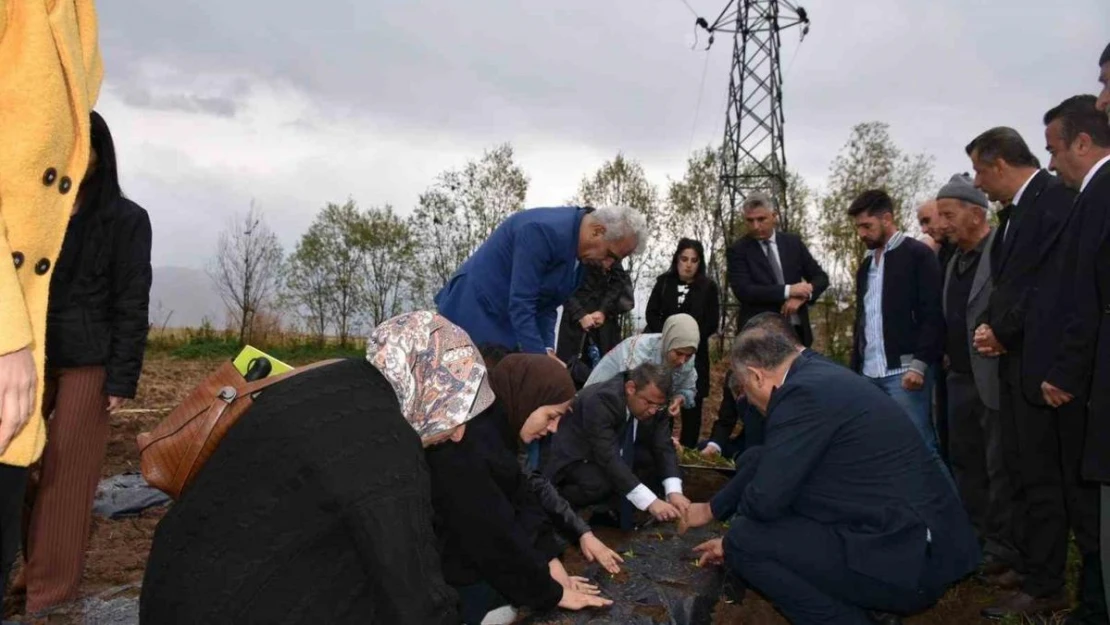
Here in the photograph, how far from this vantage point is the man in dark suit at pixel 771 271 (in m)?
5.70

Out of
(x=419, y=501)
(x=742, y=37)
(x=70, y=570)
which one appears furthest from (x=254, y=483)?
(x=742, y=37)

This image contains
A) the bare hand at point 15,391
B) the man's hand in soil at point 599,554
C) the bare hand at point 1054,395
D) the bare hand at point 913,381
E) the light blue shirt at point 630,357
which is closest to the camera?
the bare hand at point 15,391

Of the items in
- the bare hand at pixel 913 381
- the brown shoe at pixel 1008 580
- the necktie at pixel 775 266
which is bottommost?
the brown shoe at pixel 1008 580

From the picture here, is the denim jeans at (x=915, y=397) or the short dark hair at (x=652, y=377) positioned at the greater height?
the short dark hair at (x=652, y=377)

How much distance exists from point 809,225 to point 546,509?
40.4 ft

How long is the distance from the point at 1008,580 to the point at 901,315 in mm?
1692

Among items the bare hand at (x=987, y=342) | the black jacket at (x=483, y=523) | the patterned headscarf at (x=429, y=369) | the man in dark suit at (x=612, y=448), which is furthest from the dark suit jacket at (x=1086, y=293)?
the patterned headscarf at (x=429, y=369)

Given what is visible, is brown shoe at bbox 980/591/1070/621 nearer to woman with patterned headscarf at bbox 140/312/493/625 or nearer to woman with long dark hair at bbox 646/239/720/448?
woman with patterned headscarf at bbox 140/312/493/625

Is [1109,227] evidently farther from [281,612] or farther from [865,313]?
[281,612]

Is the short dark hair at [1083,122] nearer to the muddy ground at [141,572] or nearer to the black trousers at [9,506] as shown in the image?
the muddy ground at [141,572]

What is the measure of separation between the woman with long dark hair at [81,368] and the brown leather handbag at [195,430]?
1.50 m

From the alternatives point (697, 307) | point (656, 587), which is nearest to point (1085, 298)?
point (656, 587)

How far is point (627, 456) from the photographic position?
4.60 meters

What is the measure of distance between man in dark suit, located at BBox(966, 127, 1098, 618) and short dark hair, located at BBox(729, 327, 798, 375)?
3.56 feet
